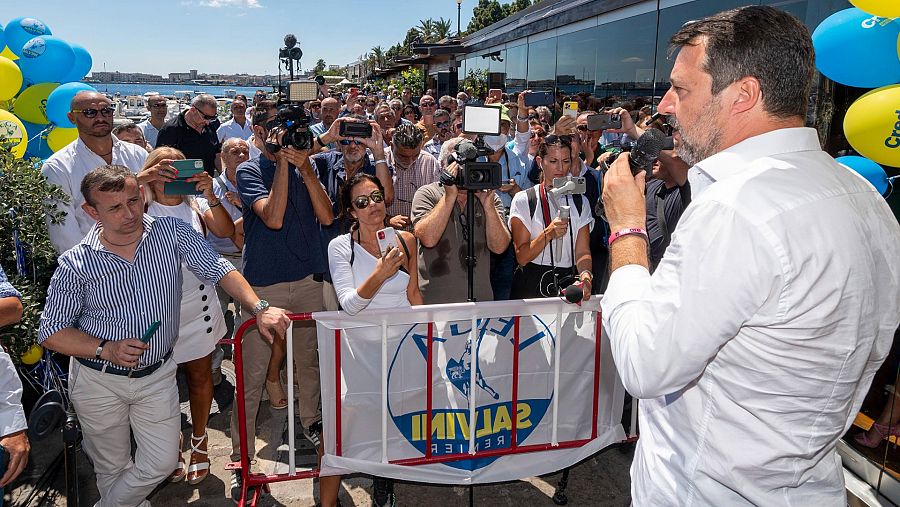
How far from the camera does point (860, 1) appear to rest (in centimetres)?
298

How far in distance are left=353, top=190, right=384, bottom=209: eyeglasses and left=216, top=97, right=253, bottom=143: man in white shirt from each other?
6.65 metres

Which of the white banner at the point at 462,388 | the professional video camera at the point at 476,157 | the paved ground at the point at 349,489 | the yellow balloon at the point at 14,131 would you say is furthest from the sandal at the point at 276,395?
the yellow balloon at the point at 14,131

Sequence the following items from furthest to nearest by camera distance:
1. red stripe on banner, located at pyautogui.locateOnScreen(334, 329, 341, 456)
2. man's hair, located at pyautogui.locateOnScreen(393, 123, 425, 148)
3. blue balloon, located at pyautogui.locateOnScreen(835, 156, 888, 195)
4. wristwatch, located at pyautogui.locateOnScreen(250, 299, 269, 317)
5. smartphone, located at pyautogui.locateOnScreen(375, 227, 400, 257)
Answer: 1. man's hair, located at pyautogui.locateOnScreen(393, 123, 425, 148)
2. blue balloon, located at pyautogui.locateOnScreen(835, 156, 888, 195)
3. smartphone, located at pyautogui.locateOnScreen(375, 227, 400, 257)
4. red stripe on banner, located at pyautogui.locateOnScreen(334, 329, 341, 456)
5. wristwatch, located at pyautogui.locateOnScreen(250, 299, 269, 317)

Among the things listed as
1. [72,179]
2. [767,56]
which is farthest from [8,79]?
[767,56]

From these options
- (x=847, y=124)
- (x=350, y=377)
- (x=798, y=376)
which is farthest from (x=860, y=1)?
(x=350, y=377)

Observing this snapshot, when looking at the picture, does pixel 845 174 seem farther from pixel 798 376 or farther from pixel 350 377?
pixel 350 377

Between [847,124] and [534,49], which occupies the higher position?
[534,49]

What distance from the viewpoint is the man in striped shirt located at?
9.27 feet

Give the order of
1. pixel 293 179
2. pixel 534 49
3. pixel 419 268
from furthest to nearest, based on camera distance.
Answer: pixel 534 49 < pixel 293 179 < pixel 419 268

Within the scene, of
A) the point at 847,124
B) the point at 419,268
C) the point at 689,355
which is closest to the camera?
the point at 689,355

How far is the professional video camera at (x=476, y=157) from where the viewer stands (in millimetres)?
3209

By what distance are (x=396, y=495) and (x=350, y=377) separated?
1.05 m

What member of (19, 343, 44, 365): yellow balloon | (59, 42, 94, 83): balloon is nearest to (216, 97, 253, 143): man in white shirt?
(59, 42, 94, 83): balloon

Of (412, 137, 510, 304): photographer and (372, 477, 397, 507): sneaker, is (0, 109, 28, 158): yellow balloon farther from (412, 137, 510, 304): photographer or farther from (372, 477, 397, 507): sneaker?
(372, 477, 397, 507): sneaker
